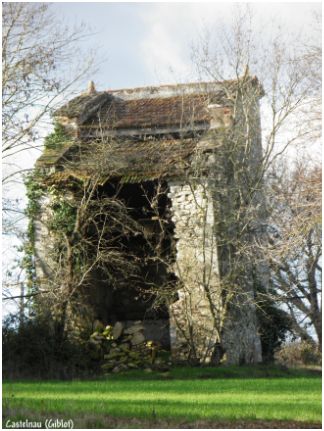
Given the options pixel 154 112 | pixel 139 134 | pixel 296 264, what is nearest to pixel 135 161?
pixel 139 134

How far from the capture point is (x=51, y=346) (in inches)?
587

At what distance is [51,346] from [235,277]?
15.1ft

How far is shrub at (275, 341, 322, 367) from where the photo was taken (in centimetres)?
2159

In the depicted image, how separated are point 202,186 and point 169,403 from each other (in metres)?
8.42

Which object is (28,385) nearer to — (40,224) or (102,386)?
(102,386)

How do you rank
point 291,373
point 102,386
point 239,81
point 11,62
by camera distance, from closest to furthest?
point 102,386 → point 11,62 → point 291,373 → point 239,81

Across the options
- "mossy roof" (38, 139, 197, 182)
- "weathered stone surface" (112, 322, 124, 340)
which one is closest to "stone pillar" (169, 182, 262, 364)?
"mossy roof" (38, 139, 197, 182)

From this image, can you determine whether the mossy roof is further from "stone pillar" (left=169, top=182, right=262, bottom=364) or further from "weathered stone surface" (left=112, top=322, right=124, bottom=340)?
"weathered stone surface" (left=112, top=322, right=124, bottom=340)

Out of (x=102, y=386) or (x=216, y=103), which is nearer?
(x=102, y=386)

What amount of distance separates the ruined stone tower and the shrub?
3.07 m

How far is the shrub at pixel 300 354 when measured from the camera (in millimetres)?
21594

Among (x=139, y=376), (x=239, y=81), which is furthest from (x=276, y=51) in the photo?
(x=139, y=376)

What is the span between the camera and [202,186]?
55.4ft

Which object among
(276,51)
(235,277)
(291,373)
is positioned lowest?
(291,373)
